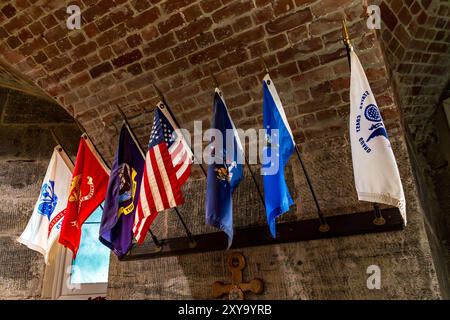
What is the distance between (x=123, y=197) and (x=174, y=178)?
45cm

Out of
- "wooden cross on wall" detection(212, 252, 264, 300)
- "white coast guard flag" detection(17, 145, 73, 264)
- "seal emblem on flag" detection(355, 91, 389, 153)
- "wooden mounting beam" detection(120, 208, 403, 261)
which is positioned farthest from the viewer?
"white coast guard flag" detection(17, 145, 73, 264)

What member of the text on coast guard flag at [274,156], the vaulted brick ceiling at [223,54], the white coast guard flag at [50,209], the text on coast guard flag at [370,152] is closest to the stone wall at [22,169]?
the white coast guard flag at [50,209]

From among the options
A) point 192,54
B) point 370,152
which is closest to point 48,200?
point 192,54

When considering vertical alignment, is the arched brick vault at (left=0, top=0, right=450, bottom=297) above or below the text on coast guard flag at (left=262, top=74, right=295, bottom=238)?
above

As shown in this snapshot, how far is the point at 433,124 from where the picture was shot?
4301mm

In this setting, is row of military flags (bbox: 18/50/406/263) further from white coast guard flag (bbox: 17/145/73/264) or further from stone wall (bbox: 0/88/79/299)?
stone wall (bbox: 0/88/79/299)

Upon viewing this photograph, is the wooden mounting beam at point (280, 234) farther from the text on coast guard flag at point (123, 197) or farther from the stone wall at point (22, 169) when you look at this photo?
the stone wall at point (22, 169)

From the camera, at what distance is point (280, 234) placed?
10.6 feet

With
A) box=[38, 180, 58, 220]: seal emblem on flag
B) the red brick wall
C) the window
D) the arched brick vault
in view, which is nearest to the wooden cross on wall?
the arched brick vault

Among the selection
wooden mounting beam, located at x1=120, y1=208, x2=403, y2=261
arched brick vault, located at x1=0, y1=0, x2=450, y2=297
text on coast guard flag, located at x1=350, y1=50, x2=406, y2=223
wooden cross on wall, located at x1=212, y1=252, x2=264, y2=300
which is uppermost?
arched brick vault, located at x1=0, y1=0, x2=450, y2=297

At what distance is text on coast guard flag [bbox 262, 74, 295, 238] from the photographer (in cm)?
262

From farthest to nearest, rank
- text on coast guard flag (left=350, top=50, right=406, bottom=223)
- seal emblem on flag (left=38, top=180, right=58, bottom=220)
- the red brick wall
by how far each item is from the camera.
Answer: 1. seal emblem on flag (left=38, top=180, right=58, bottom=220)
2. the red brick wall
3. text on coast guard flag (left=350, top=50, right=406, bottom=223)

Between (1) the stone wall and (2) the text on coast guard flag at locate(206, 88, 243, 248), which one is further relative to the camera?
(1) the stone wall

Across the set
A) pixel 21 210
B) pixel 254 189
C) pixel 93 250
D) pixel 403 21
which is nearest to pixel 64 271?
pixel 93 250
